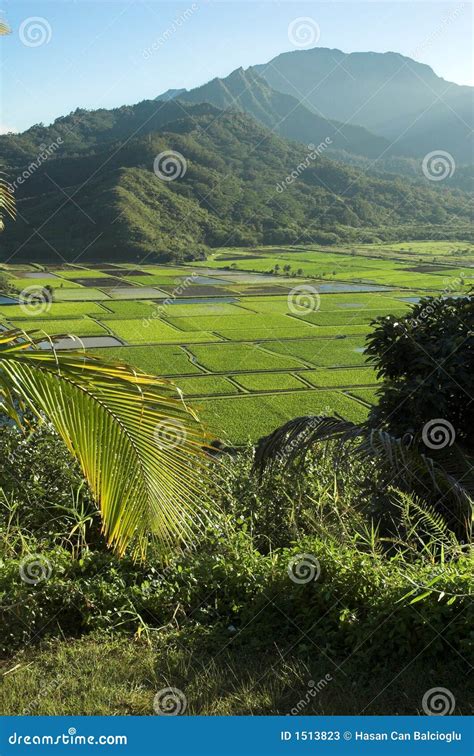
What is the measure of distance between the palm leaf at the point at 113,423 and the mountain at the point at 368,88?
6302 inches

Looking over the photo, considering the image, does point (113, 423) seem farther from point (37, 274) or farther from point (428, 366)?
point (37, 274)

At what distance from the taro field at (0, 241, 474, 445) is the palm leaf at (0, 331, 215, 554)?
6643 millimetres

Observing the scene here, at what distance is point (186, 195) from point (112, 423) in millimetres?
55083

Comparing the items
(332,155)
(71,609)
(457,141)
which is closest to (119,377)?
(71,609)

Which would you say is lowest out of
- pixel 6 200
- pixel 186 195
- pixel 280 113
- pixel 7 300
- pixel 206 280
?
pixel 7 300

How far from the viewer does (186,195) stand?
184 ft

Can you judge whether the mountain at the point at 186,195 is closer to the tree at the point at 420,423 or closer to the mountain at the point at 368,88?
the tree at the point at 420,423

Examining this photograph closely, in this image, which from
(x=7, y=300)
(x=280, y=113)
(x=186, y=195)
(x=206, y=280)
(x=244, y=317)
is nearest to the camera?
(x=244, y=317)

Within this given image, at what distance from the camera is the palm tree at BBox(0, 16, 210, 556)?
282 cm

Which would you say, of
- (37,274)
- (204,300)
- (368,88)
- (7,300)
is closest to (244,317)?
(204,300)

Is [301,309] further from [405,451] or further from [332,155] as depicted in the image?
[332,155]

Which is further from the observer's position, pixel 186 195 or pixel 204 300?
pixel 186 195

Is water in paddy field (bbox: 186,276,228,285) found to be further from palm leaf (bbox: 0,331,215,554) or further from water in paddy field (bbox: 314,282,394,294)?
palm leaf (bbox: 0,331,215,554)

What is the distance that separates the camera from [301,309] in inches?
1380
